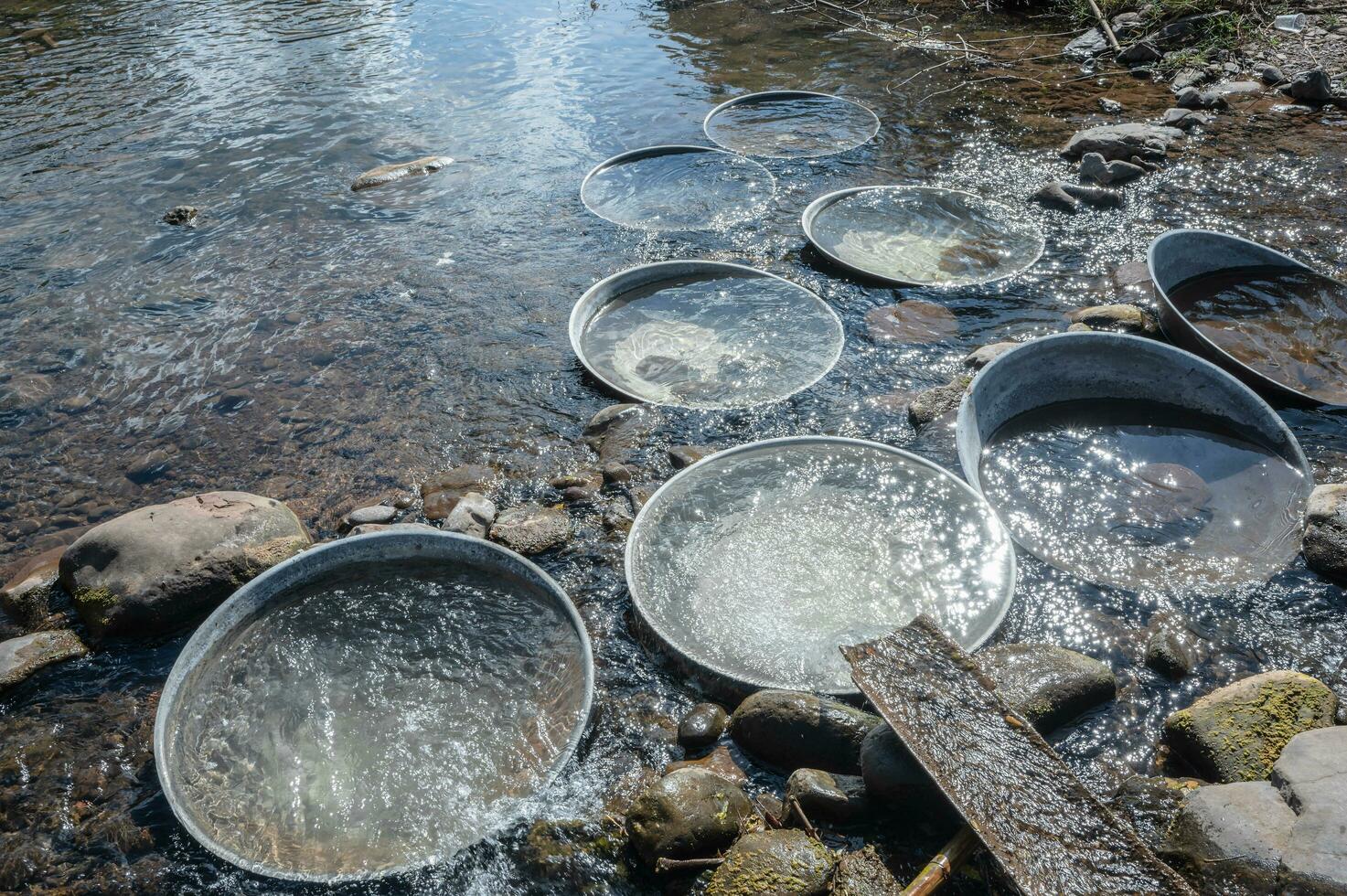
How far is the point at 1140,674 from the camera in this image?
9.45ft

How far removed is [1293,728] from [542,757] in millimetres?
2353

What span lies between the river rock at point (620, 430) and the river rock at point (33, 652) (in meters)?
2.35

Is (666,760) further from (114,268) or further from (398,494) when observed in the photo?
(114,268)

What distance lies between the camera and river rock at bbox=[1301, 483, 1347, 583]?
3.12 meters

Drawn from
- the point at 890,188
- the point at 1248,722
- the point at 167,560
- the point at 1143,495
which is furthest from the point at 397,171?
the point at 1248,722

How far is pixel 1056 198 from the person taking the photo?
227 inches

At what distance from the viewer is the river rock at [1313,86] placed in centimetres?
680

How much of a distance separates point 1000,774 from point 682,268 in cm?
375

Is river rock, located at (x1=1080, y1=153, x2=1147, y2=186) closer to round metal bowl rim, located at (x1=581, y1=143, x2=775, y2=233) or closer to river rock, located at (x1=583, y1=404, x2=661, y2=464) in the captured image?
round metal bowl rim, located at (x1=581, y1=143, x2=775, y2=233)

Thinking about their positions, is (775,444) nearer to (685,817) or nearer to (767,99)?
(685,817)

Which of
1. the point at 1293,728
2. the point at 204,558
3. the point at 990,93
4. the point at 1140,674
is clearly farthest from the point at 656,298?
the point at 990,93

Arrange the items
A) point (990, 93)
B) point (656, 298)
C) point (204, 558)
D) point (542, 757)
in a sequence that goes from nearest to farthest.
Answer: point (542, 757) → point (204, 558) → point (656, 298) → point (990, 93)

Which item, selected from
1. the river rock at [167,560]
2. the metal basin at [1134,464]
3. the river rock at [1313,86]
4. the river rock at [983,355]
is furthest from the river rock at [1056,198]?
the river rock at [167,560]

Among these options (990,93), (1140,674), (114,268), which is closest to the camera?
(1140,674)
